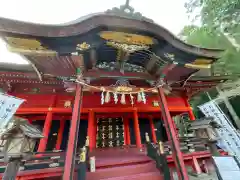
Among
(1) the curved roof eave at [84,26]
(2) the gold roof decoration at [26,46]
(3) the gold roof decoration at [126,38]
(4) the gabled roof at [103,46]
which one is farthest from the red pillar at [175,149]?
(2) the gold roof decoration at [26,46]

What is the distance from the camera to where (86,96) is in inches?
312

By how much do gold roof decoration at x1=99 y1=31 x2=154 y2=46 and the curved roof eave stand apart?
0.25 m

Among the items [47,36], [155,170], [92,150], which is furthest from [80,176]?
[47,36]

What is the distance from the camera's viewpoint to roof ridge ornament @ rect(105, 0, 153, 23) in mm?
4009

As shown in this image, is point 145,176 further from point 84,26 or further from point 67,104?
point 67,104

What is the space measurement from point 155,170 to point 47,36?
519cm

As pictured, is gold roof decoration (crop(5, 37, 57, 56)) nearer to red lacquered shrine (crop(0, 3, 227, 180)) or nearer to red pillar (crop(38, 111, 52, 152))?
red lacquered shrine (crop(0, 3, 227, 180))

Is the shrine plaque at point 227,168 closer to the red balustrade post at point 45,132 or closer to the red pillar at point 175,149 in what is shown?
the red pillar at point 175,149

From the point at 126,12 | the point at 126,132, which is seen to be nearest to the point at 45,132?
the point at 126,132

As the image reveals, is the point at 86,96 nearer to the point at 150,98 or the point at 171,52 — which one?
the point at 150,98

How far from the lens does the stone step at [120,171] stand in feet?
13.9

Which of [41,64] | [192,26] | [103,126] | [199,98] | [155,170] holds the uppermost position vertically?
[192,26]

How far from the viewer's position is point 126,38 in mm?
4348

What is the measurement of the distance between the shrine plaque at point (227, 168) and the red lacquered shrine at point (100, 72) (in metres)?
0.96
